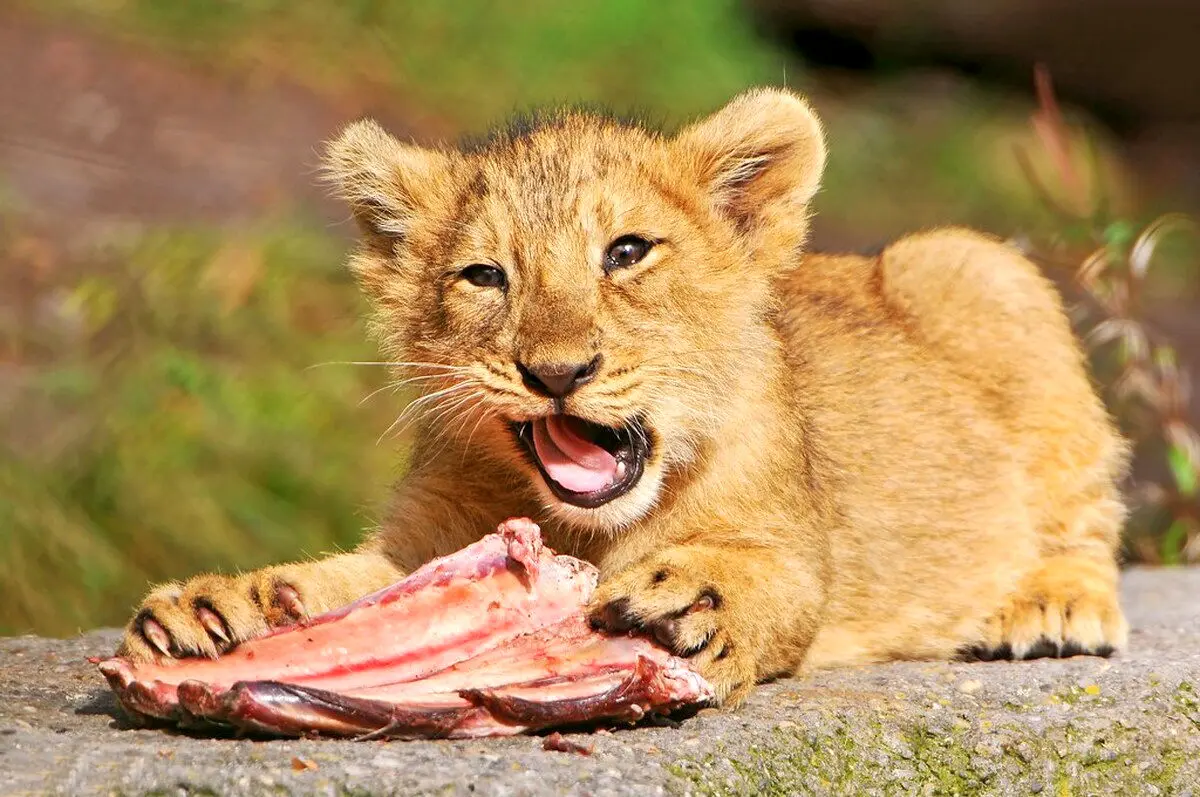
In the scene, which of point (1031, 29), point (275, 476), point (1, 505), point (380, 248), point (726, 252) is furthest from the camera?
point (1031, 29)

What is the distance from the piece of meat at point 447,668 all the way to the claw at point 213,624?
0.05 meters

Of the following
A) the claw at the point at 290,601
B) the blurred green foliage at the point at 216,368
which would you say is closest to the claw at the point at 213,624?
the claw at the point at 290,601

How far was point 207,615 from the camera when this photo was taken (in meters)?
4.15

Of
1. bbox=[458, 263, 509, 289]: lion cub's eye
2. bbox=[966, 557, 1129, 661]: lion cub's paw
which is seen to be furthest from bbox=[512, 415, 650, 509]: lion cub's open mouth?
bbox=[966, 557, 1129, 661]: lion cub's paw

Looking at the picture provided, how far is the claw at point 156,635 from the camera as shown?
13.3 ft

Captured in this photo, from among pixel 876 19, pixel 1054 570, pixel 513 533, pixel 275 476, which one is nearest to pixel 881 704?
pixel 513 533

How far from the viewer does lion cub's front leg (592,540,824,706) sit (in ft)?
13.5

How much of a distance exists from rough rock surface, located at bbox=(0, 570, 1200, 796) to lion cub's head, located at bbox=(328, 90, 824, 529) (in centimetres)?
77

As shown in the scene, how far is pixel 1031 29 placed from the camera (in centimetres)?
1636

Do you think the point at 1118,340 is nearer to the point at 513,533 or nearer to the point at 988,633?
the point at 988,633

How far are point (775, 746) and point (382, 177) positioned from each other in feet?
7.30

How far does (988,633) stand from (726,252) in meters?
1.64

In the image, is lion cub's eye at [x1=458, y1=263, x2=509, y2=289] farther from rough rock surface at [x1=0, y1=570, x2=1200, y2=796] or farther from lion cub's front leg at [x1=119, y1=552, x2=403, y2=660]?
rough rock surface at [x1=0, y1=570, x2=1200, y2=796]

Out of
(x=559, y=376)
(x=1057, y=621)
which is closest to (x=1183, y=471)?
(x=1057, y=621)
